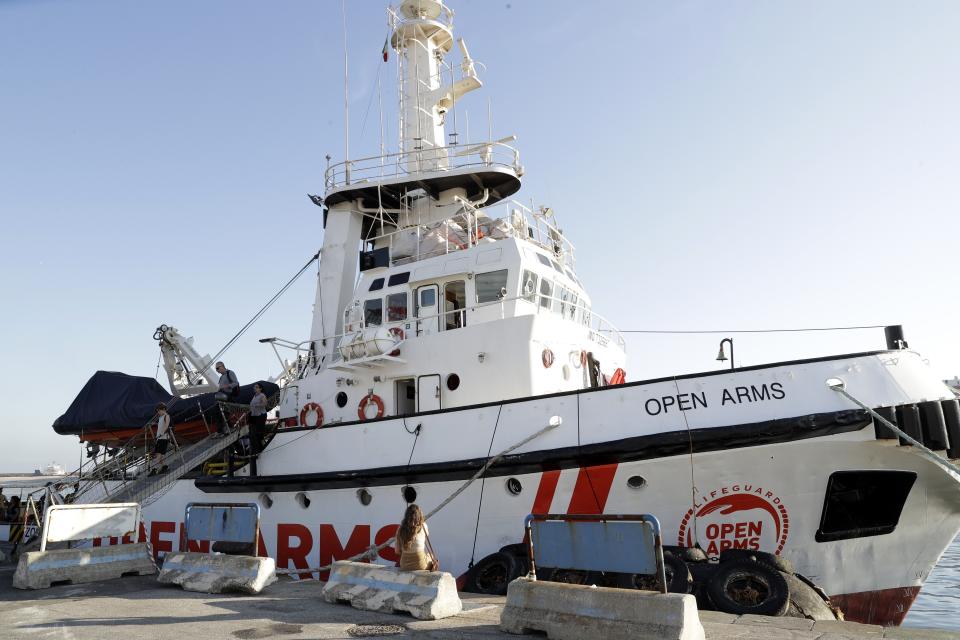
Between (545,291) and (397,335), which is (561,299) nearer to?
(545,291)

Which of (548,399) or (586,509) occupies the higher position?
(548,399)

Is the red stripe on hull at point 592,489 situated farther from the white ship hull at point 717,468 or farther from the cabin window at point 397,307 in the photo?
the cabin window at point 397,307

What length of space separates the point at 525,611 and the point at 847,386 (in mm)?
4613

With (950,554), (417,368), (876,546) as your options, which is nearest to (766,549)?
(876,546)

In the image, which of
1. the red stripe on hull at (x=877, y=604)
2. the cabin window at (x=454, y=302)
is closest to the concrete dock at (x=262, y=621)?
the red stripe on hull at (x=877, y=604)

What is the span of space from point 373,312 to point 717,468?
20.7 feet

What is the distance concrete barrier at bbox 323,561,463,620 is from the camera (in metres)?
5.98

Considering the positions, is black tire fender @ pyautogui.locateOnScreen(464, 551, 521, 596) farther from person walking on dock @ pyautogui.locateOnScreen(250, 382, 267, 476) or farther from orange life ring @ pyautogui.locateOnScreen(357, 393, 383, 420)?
person walking on dock @ pyautogui.locateOnScreen(250, 382, 267, 476)

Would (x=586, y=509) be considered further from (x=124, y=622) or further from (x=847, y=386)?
(x=124, y=622)

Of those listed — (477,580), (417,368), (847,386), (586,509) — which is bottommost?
(477,580)

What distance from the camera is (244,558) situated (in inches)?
296

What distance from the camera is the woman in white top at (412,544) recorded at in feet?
20.9

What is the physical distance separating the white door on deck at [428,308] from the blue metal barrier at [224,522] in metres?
4.04

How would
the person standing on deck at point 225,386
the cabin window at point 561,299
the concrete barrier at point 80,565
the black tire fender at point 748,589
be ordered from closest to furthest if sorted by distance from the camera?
the black tire fender at point 748,589, the concrete barrier at point 80,565, the cabin window at point 561,299, the person standing on deck at point 225,386
